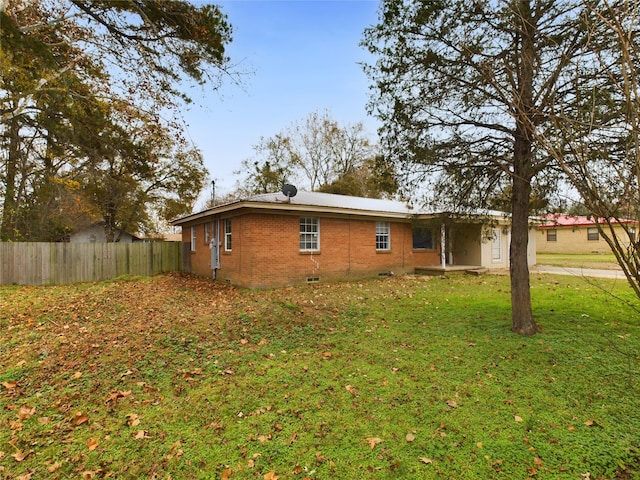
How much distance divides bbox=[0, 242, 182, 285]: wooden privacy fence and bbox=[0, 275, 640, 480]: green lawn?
6.42 metres

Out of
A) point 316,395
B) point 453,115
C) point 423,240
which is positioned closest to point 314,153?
point 423,240

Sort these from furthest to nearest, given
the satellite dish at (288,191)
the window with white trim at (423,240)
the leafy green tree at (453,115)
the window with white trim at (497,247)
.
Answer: the window with white trim at (497,247), the window with white trim at (423,240), the satellite dish at (288,191), the leafy green tree at (453,115)

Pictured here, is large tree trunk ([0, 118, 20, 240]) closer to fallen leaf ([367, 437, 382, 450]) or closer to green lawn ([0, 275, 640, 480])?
green lawn ([0, 275, 640, 480])

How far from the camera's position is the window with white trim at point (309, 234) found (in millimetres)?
12727

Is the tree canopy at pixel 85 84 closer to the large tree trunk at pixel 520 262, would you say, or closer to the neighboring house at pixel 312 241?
the neighboring house at pixel 312 241

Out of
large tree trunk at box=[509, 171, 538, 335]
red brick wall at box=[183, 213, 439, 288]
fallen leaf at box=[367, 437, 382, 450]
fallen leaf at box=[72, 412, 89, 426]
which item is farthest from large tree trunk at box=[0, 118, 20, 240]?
large tree trunk at box=[509, 171, 538, 335]

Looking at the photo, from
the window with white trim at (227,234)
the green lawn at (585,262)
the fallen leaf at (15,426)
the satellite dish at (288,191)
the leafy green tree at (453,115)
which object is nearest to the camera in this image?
the fallen leaf at (15,426)

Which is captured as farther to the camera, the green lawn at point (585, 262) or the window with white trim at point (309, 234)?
the green lawn at point (585, 262)

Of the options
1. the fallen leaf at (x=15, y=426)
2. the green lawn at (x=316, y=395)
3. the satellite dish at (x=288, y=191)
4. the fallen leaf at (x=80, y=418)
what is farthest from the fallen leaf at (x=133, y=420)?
the satellite dish at (x=288, y=191)

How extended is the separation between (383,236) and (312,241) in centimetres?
410

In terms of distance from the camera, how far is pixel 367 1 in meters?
6.88

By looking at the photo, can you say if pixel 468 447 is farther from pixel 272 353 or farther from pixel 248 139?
pixel 248 139

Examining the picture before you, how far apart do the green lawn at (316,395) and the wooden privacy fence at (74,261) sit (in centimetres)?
642

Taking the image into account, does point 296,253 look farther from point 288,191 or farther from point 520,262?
point 520,262
